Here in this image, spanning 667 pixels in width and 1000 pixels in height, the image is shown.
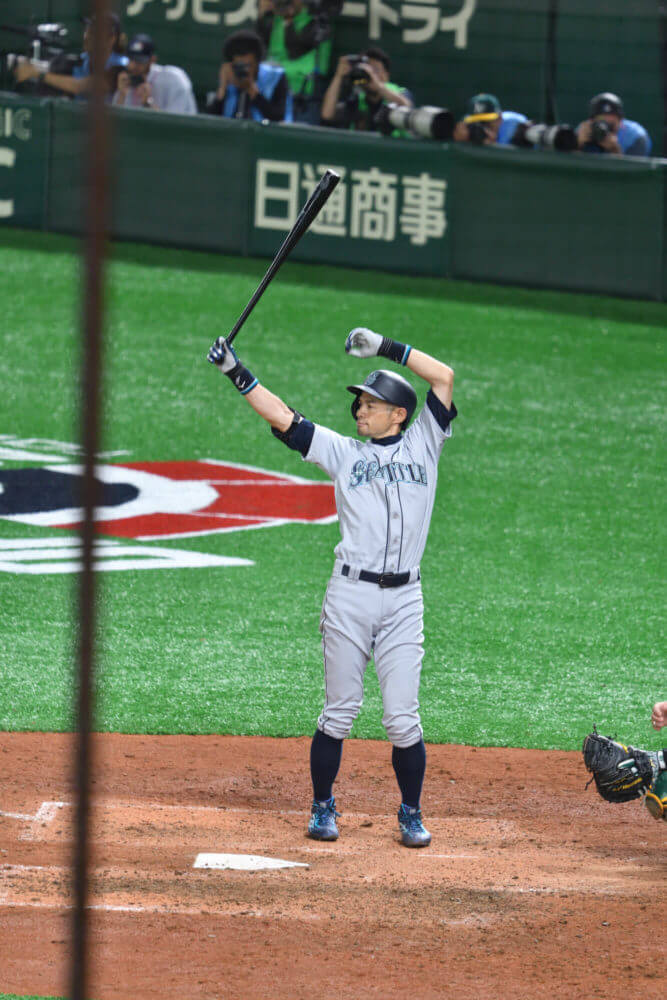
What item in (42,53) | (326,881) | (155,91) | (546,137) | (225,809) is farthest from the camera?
(42,53)

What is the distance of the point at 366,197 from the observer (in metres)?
15.7

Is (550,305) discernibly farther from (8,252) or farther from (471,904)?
(471,904)

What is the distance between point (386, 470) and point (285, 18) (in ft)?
38.3

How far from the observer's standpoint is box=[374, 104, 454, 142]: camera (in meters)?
15.2

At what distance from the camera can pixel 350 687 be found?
5582 mm

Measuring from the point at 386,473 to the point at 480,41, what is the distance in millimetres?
11775

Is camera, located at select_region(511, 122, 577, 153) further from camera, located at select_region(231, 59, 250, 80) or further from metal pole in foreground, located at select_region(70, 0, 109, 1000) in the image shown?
metal pole in foreground, located at select_region(70, 0, 109, 1000)

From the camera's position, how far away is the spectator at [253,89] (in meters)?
15.9

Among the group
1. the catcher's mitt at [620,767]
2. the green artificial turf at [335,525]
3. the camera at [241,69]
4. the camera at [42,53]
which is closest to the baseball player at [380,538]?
the catcher's mitt at [620,767]

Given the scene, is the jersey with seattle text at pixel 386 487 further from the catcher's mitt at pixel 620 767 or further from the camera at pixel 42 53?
the camera at pixel 42 53

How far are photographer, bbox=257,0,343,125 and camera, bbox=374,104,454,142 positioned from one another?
0.97m

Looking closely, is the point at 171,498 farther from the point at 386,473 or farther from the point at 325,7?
→ the point at 325,7

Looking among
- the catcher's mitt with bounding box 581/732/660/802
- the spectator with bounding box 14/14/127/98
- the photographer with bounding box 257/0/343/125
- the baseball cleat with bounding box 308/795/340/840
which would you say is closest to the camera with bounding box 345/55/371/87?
the photographer with bounding box 257/0/343/125

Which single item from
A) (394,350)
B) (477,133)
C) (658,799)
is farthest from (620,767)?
(477,133)
